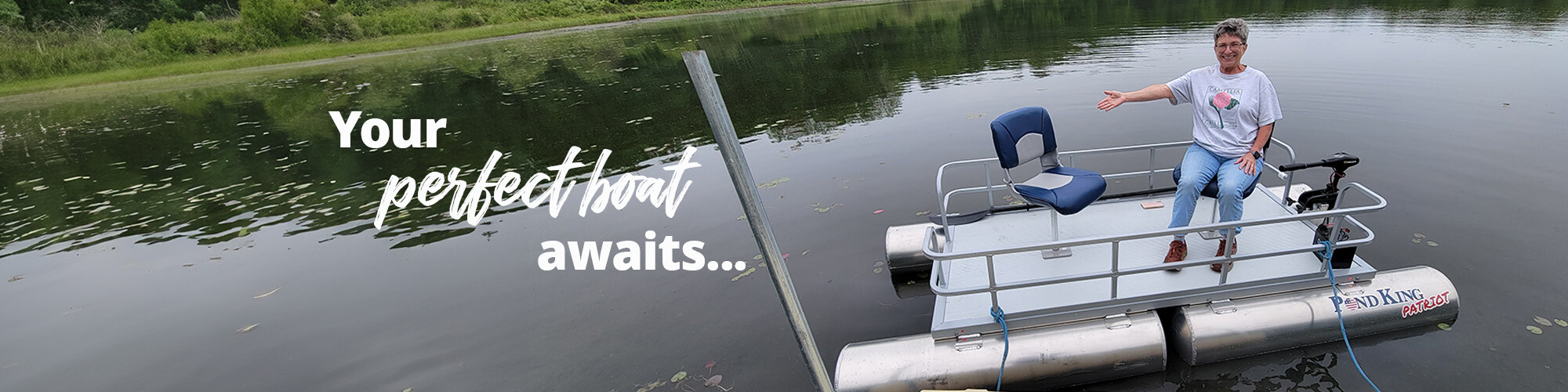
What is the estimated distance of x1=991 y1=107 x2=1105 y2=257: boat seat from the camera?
4.60 m

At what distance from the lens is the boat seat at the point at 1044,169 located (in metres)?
4.60

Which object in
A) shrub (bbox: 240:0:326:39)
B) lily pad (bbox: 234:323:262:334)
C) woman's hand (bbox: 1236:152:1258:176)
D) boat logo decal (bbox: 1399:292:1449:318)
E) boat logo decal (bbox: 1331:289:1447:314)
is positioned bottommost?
boat logo decal (bbox: 1399:292:1449:318)

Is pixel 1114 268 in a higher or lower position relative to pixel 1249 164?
lower

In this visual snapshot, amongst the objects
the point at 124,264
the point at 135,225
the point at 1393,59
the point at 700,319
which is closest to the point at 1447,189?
the point at 700,319

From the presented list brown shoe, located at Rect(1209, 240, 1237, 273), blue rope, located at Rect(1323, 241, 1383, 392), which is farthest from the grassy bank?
blue rope, located at Rect(1323, 241, 1383, 392)

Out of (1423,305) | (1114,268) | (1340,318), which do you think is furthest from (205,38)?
(1423,305)

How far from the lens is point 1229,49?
440cm

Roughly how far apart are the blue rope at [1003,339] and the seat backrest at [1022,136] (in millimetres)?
1293

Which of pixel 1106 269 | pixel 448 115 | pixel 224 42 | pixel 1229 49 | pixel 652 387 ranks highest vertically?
pixel 224 42

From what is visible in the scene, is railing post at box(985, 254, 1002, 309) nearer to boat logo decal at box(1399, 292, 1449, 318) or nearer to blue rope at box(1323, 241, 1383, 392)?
blue rope at box(1323, 241, 1383, 392)

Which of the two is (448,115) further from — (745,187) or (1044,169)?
(745,187)

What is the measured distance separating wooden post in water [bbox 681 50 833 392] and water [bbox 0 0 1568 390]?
6.32 feet

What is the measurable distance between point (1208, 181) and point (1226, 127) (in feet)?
1.32

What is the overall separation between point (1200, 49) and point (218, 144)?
83.5 ft
